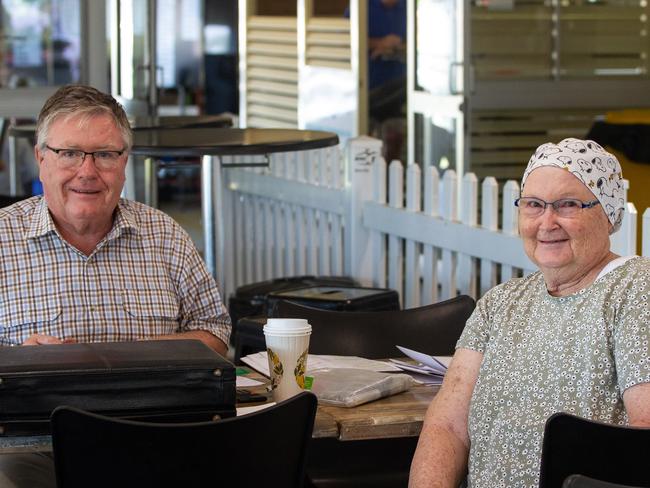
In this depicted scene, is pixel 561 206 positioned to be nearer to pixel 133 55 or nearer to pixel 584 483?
pixel 584 483

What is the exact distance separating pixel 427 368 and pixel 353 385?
318mm

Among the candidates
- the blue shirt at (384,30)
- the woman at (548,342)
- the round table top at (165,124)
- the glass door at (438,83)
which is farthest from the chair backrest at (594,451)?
the blue shirt at (384,30)

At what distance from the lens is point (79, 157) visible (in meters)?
3.01

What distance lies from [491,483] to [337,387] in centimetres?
38

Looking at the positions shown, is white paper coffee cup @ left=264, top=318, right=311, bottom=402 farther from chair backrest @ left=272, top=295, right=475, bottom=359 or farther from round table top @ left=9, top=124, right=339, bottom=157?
round table top @ left=9, top=124, right=339, bottom=157

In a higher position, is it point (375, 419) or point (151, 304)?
point (151, 304)

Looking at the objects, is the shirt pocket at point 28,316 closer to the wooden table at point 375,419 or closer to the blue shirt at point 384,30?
the wooden table at point 375,419

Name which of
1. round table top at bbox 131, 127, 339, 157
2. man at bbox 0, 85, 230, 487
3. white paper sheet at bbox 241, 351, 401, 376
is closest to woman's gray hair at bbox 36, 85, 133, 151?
man at bbox 0, 85, 230, 487

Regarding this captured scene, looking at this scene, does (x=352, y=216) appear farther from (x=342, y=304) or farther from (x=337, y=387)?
(x=337, y=387)

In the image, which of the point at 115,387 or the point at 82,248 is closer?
the point at 115,387

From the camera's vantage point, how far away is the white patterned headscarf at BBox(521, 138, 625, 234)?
2477mm

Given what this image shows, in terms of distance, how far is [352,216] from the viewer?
17.5ft

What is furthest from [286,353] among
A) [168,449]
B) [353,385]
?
[168,449]

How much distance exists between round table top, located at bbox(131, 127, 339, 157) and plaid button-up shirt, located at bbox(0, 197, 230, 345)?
1.13 metres
